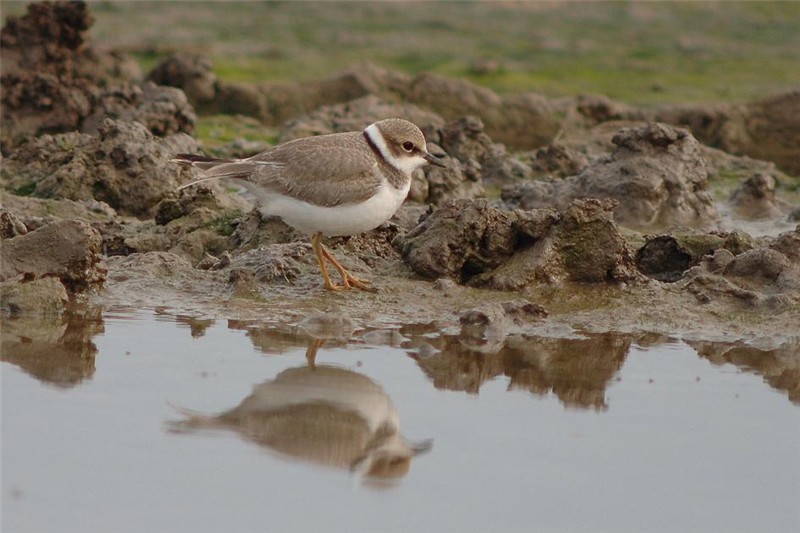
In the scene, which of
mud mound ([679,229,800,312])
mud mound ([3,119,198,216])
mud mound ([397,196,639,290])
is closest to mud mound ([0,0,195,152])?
mud mound ([3,119,198,216])

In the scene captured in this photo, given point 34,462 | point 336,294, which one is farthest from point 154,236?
point 34,462

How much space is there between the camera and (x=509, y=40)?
24.6 meters

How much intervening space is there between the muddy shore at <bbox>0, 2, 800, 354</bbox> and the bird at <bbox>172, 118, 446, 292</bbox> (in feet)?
1.34

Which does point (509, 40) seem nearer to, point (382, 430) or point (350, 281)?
point (350, 281)

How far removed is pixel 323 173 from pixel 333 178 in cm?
9

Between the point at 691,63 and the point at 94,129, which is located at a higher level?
the point at 691,63

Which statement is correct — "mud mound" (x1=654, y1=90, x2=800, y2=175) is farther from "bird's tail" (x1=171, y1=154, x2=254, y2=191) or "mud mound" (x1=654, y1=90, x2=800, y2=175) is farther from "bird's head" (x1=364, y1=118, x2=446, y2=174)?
"bird's tail" (x1=171, y1=154, x2=254, y2=191)

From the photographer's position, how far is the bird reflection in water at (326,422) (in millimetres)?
5555

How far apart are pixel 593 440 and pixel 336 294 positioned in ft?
10.5

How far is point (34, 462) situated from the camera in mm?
5258

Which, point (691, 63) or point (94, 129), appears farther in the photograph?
point (691, 63)

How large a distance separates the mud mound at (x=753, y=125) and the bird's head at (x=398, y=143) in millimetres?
9189

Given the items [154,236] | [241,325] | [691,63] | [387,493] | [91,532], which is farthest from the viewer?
[691,63]

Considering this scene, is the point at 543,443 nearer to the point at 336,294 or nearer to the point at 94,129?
the point at 336,294
